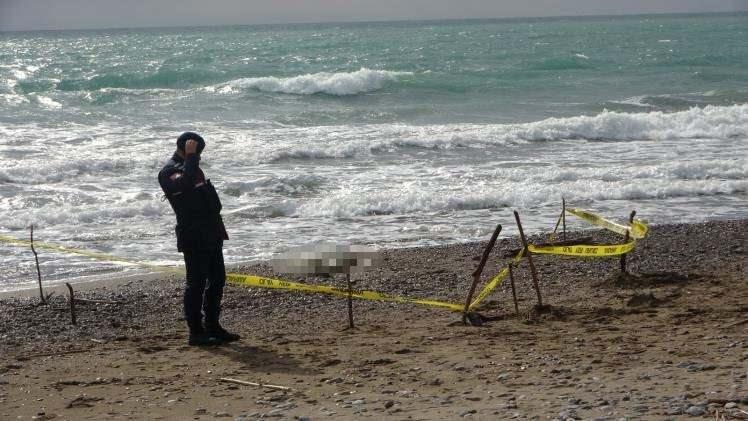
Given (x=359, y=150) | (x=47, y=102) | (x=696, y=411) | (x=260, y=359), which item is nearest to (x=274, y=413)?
(x=260, y=359)

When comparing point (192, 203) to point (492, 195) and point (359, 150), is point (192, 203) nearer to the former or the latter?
point (492, 195)

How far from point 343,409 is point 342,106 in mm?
24696

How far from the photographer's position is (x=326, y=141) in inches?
854

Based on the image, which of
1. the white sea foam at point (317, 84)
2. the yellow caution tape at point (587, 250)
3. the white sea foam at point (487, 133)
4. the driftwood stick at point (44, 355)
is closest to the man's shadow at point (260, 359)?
the driftwood stick at point (44, 355)

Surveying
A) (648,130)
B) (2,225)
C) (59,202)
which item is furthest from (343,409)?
(648,130)

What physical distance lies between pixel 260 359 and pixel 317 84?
2725 centimetres

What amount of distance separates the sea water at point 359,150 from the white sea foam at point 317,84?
0.27ft

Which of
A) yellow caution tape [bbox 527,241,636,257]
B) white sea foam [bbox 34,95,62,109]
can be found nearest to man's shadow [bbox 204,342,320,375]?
yellow caution tape [bbox 527,241,636,257]

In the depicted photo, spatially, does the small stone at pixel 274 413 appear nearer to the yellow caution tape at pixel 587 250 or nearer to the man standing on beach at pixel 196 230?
the man standing on beach at pixel 196 230

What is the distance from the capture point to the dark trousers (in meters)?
7.07

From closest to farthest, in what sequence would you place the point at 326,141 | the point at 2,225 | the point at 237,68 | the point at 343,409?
the point at 343,409 → the point at 2,225 → the point at 326,141 → the point at 237,68

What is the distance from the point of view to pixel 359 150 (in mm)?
20234

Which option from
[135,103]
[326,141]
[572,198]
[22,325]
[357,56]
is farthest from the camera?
[357,56]

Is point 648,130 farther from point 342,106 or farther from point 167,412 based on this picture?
point 167,412
